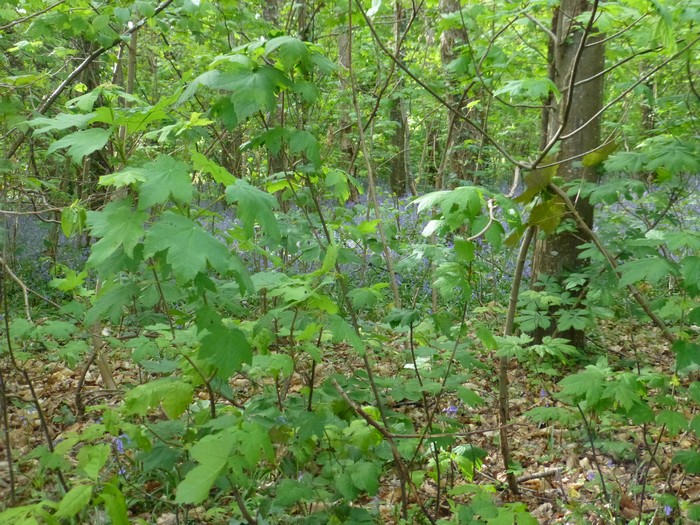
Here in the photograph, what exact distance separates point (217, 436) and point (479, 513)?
99 centimetres

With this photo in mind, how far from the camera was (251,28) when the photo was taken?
4.70m

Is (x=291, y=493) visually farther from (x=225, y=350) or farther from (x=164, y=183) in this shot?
(x=164, y=183)

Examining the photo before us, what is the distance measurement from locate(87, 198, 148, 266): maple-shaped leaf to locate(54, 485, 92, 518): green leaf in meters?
0.62

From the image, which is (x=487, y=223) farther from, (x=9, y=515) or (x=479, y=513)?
(x=9, y=515)

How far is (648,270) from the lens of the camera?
2.25 metres

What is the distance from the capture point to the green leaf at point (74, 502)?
1.45 meters

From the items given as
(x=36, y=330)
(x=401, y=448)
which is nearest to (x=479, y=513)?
(x=401, y=448)

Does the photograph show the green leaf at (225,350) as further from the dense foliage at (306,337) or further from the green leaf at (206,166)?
the green leaf at (206,166)

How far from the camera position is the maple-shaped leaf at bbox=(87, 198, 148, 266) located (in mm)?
1427

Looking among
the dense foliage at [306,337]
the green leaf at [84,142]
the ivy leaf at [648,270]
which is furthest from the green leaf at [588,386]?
the green leaf at [84,142]

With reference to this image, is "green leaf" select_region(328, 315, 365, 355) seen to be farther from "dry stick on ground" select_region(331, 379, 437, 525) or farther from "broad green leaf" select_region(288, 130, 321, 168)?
"broad green leaf" select_region(288, 130, 321, 168)

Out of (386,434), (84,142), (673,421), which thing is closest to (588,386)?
(673,421)

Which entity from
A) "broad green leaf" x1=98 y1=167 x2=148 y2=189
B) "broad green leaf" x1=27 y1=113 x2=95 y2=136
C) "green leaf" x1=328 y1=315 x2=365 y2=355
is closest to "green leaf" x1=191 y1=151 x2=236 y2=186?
"broad green leaf" x1=98 y1=167 x2=148 y2=189

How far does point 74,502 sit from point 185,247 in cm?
75
